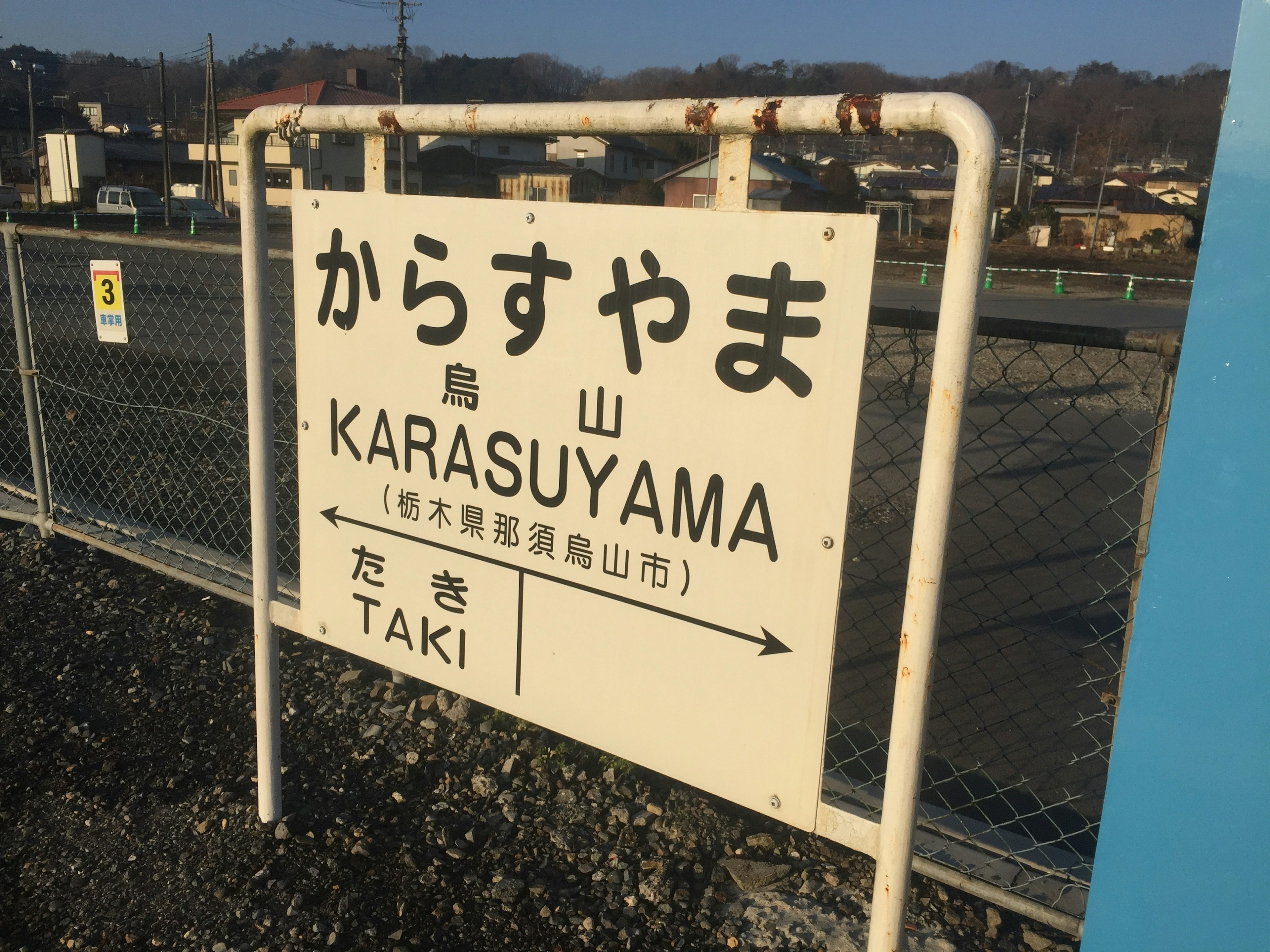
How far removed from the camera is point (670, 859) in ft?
8.79

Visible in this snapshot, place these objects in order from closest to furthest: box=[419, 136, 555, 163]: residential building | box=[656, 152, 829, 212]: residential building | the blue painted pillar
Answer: the blue painted pillar
box=[656, 152, 829, 212]: residential building
box=[419, 136, 555, 163]: residential building

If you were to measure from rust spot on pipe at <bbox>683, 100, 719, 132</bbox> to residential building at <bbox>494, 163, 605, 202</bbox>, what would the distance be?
3553cm

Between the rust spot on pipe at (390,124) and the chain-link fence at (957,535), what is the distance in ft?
3.71

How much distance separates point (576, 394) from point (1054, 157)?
102245mm

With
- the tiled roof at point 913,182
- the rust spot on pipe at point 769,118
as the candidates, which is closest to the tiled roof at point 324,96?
the tiled roof at point 913,182

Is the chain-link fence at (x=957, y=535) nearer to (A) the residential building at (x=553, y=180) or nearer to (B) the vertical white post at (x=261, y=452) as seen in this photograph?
(B) the vertical white post at (x=261, y=452)

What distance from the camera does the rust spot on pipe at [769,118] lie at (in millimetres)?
1739

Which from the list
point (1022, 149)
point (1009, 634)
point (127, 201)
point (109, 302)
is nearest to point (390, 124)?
point (109, 302)

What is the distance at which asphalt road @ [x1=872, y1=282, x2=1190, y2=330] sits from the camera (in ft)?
66.7

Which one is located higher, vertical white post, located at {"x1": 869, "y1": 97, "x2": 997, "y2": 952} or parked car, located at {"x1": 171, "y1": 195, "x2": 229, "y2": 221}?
vertical white post, located at {"x1": 869, "y1": 97, "x2": 997, "y2": 952}

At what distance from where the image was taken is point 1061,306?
2439 cm

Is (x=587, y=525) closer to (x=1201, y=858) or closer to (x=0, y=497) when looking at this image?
(x=1201, y=858)

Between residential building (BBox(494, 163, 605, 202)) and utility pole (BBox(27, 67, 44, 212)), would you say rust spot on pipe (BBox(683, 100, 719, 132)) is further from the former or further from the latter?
utility pole (BBox(27, 67, 44, 212))

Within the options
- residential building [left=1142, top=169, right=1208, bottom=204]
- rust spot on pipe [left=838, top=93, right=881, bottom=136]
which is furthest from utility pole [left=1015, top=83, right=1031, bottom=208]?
rust spot on pipe [left=838, top=93, right=881, bottom=136]
